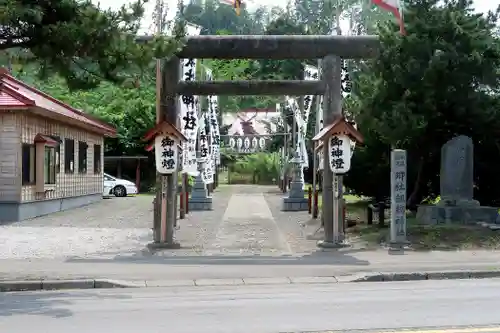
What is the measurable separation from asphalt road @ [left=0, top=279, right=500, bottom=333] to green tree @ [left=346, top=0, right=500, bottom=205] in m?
7.51

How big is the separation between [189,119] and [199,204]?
6853 mm

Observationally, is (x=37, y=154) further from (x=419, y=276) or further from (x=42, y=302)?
(x=419, y=276)

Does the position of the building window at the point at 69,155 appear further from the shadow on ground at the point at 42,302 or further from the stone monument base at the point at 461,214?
the shadow on ground at the point at 42,302

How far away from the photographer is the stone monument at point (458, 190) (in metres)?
18.9

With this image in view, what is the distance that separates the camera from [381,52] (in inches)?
726

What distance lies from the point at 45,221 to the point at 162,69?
9216 millimetres

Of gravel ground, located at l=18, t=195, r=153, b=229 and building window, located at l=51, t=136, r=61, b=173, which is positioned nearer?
gravel ground, located at l=18, t=195, r=153, b=229

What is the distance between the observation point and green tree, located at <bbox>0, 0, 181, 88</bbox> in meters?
11.6

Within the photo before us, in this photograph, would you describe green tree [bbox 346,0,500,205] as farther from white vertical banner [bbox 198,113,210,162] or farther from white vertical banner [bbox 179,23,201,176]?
white vertical banner [bbox 198,113,210,162]

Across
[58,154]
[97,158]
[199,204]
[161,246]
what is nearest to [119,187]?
[97,158]

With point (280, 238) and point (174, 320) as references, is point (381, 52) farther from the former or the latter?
point (174, 320)

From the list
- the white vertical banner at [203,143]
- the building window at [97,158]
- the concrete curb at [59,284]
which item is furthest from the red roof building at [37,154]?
the concrete curb at [59,284]

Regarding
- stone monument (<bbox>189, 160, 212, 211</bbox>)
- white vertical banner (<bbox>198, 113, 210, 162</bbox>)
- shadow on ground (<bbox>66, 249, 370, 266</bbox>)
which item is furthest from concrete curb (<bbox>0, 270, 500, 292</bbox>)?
white vertical banner (<bbox>198, 113, 210, 162</bbox>)

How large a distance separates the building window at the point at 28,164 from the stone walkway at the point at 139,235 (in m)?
1.41
